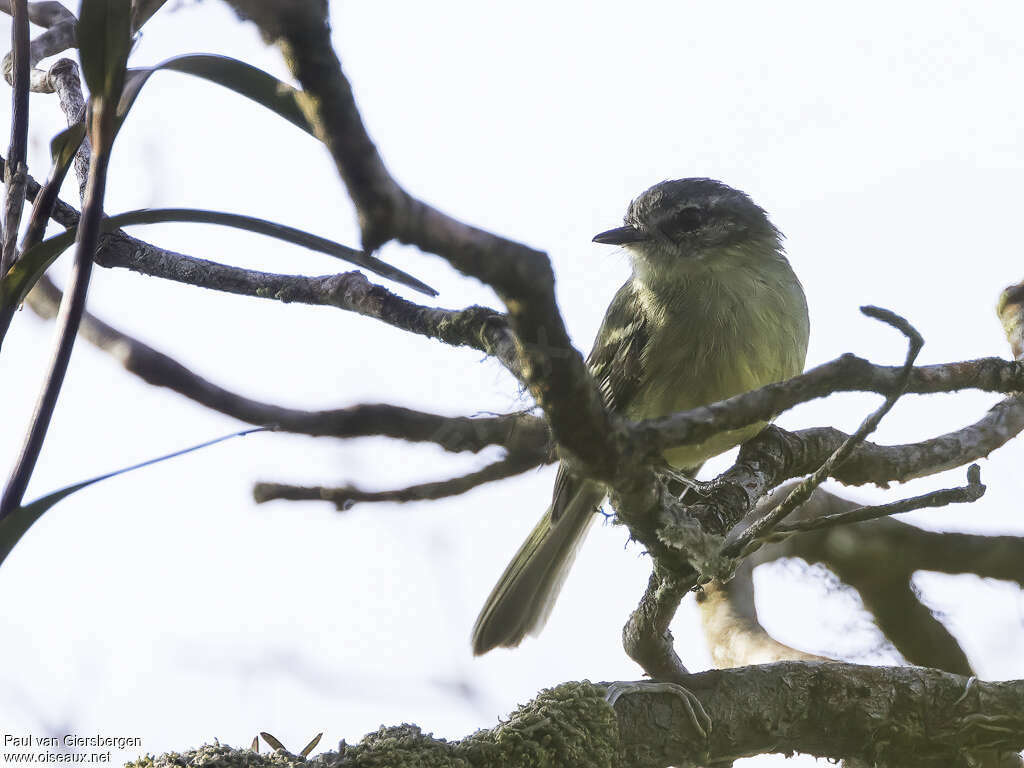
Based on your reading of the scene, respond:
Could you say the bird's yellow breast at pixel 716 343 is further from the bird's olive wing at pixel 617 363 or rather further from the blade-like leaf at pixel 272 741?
the blade-like leaf at pixel 272 741

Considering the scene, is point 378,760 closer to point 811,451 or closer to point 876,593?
point 811,451

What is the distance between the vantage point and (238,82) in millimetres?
1562

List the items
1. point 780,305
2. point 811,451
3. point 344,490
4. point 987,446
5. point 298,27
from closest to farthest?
point 298,27 → point 344,490 → point 987,446 → point 811,451 → point 780,305

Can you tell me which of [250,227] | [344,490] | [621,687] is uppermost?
[250,227]

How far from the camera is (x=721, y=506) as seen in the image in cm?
261

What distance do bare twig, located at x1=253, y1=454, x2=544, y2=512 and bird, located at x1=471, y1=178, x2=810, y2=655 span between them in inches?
44.6

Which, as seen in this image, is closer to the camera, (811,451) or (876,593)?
(811,451)

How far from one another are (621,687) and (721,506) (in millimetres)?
658

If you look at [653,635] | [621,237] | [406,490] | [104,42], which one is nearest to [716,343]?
[621,237]

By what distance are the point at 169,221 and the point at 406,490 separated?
874 millimetres

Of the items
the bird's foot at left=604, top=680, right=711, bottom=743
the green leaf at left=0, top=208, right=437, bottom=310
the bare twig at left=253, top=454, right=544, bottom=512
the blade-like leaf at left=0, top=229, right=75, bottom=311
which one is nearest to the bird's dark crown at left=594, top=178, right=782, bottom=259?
the bare twig at left=253, top=454, right=544, bottom=512

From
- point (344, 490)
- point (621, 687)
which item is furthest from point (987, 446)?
point (344, 490)

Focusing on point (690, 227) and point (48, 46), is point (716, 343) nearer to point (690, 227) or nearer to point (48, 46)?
point (690, 227)

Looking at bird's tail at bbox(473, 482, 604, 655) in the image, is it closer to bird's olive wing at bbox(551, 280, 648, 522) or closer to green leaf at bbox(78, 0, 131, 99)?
bird's olive wing at bbox(551, 280, 648, 522)
